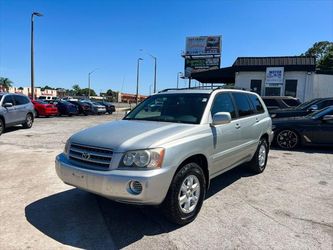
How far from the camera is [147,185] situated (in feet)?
12.1

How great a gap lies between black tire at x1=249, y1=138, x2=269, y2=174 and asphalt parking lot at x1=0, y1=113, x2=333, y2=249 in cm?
18

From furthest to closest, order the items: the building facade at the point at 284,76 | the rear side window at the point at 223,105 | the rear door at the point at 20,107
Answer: the building facade at the point at 284,76
the rear door at the point at 20,107
the rear side window at the point at 223,105

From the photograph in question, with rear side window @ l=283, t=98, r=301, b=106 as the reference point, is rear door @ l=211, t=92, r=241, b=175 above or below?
below

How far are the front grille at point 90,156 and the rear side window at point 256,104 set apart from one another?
12.9 ft

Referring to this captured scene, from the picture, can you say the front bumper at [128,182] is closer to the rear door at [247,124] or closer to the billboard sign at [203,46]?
the rear door at [247,124]

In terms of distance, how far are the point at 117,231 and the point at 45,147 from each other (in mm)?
6925

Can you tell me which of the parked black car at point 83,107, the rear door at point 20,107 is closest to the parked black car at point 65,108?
the parked black car at point 83,107

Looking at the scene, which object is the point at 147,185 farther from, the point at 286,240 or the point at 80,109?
the point at 80,109

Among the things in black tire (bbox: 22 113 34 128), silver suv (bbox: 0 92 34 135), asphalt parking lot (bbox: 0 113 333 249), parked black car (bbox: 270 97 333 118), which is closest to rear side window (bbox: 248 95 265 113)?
asphalt parking lot (bbox: 0 113 333 249)

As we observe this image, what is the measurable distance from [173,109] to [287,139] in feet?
20.4

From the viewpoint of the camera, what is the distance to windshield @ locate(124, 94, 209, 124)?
5031 mm

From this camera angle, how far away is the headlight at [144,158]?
3828 millimetres

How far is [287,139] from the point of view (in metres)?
10.3

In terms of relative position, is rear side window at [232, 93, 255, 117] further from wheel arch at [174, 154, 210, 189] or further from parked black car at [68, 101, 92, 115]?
parked black car at [68, 101, 92, 115]
